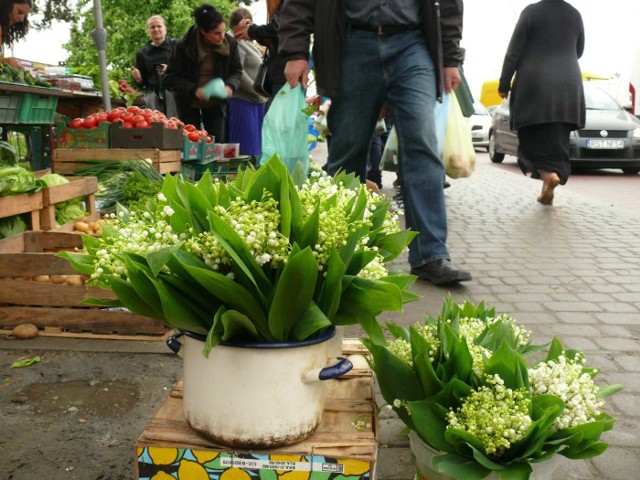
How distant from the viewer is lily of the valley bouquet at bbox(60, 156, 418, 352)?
4.99ft

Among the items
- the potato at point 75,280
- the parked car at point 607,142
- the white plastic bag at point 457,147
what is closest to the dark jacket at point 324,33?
the white plastic bag at point 457,147

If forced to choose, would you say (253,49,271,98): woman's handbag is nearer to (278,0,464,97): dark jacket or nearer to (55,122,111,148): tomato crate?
(55,122,111,148): tomato crate

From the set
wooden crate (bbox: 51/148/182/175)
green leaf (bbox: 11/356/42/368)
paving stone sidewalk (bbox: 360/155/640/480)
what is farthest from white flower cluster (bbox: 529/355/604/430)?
wooden crate (bbox: 51/148/182/175)

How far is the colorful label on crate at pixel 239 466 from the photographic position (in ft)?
5.26

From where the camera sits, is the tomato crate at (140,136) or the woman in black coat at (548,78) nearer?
the tomato crate at (140,136)

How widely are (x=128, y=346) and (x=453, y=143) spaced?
2.80 metres

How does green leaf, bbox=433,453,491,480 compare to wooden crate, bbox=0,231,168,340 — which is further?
wooden crate, bbox=0,231,168,340

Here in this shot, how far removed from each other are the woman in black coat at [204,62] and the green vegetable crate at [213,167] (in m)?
0.72

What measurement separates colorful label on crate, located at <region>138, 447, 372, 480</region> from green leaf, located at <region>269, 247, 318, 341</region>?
11.4 inches

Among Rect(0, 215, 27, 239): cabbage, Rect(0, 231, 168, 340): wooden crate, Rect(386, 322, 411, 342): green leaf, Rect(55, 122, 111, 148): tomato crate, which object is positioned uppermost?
Rect(55, 122, 111, 148): tomato crate

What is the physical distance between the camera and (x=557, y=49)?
7.80 meters

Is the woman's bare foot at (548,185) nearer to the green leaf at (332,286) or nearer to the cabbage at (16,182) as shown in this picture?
the cabbage at (16,182)

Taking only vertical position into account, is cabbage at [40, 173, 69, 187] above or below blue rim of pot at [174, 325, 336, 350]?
above

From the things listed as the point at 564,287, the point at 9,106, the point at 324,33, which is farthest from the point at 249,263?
the point at 9,106
